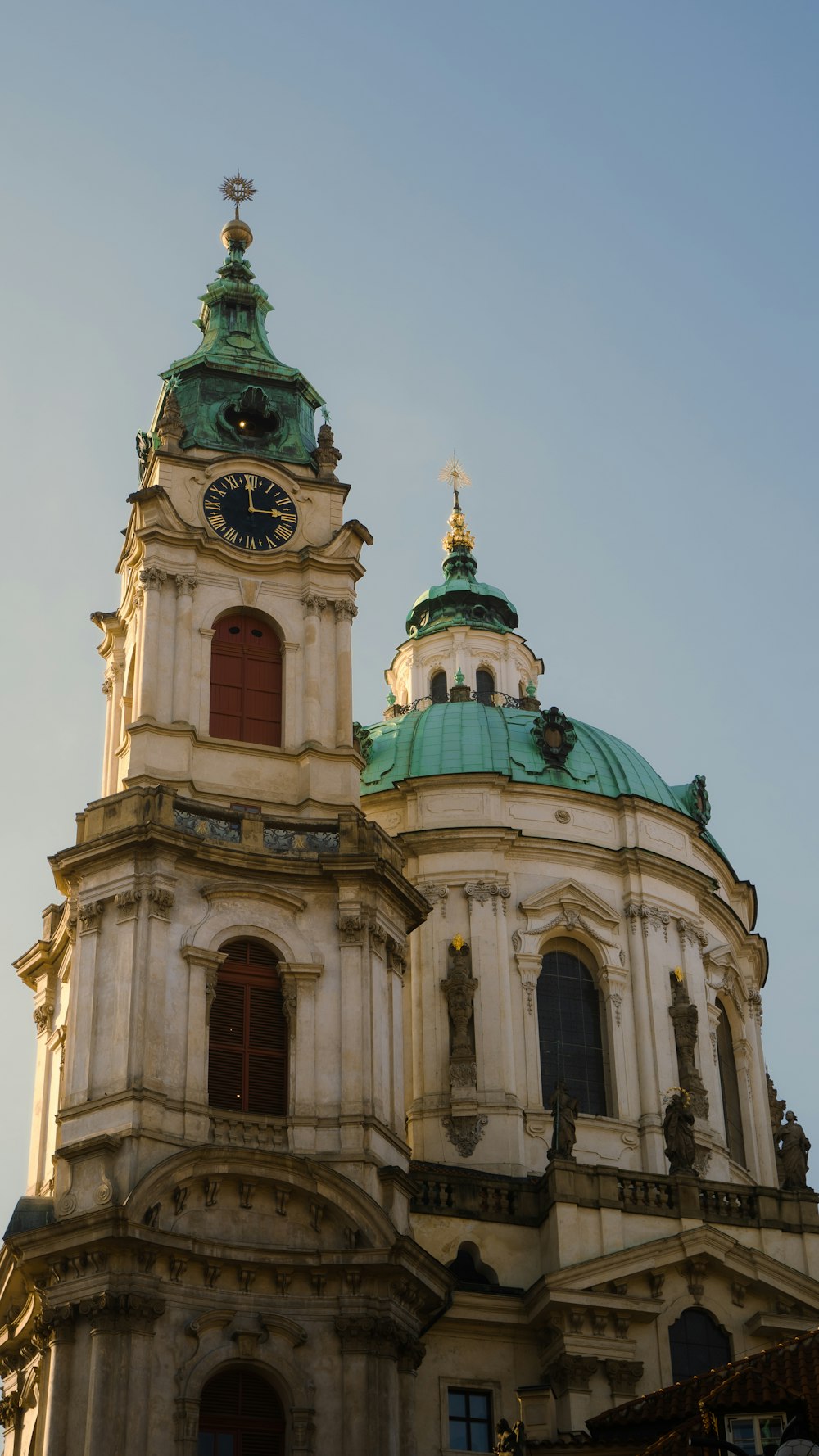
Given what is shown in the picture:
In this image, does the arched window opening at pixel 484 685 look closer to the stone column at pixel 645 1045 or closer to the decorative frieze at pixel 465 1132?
the stone column at pixel 645 1045

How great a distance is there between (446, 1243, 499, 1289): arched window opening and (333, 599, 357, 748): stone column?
397 inches

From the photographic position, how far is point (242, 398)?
4809 centimetres

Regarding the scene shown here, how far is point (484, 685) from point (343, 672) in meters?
15.0

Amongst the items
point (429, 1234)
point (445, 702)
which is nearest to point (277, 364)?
point (445, 702)

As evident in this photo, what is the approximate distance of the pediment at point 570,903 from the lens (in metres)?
49.1

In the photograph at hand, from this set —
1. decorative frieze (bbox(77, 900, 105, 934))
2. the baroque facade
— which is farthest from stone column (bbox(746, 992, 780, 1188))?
decorative frieze (bbox(77, 900, 105, 934))

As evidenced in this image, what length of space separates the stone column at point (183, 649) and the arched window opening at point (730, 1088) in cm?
1592

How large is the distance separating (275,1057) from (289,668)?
8.76 meters

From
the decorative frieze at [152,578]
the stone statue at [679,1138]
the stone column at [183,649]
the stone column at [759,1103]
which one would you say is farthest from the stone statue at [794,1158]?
the decorative frieze at [152,578]

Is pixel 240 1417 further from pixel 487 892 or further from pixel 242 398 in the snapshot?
pixel 242 398

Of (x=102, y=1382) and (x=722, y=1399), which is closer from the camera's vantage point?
(x=722, y=1399)

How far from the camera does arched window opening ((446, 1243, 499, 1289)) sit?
4072cm

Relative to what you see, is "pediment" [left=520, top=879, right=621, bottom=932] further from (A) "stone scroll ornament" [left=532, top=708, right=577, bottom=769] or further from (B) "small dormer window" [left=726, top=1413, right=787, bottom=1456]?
(B) "small dormer window" [left=726, top=1413, right=787, bottom=1456]

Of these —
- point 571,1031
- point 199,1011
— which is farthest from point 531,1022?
point 199,1011
